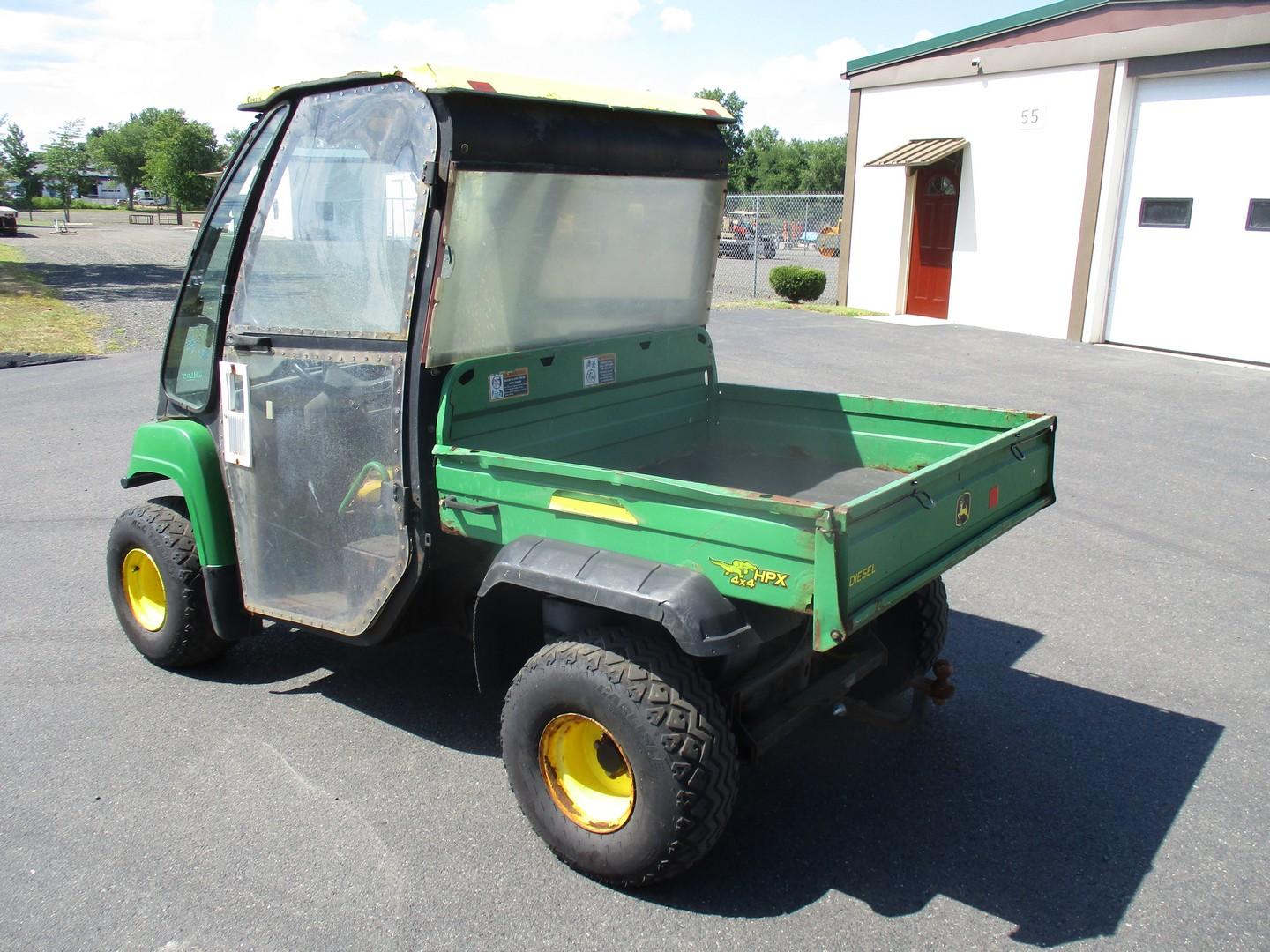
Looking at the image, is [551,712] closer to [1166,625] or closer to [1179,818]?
[1179,818]

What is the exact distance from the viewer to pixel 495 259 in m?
3.60

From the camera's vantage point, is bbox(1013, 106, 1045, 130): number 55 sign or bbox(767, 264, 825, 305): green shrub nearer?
bbox(1013, 106, 1045, 130): number 55 sign

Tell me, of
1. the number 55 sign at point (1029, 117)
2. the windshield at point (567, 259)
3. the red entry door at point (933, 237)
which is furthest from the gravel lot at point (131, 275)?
the number 55 sign at point (1029, 117)

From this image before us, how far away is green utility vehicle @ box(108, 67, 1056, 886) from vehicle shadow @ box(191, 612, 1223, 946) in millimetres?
289

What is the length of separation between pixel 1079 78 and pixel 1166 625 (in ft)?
39.9

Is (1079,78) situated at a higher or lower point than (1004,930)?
higher

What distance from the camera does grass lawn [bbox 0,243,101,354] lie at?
13.7 m

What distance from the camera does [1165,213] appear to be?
1385 centimetres

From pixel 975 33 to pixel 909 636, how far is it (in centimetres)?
1485

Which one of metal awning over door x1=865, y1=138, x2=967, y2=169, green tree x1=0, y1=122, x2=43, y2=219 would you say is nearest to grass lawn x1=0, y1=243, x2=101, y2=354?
metal awning over door x1=865, y1=138, x2=967, y2=169

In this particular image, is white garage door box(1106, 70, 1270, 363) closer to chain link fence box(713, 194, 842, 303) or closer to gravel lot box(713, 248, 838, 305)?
gravel lot box(713, 248, 838, 305)

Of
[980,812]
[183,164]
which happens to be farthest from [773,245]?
[183,164]

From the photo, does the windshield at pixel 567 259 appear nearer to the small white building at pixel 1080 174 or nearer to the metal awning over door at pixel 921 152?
the small white building at pixel 1080 174

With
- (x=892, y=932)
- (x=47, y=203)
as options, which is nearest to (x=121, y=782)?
(x=892, y=932)
